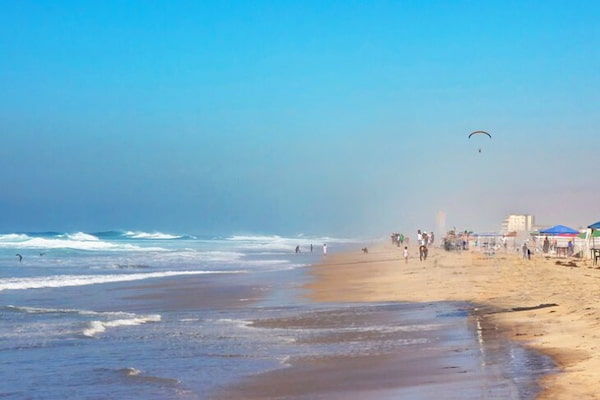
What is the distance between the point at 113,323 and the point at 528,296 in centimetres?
1022

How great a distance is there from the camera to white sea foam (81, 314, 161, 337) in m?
14.6

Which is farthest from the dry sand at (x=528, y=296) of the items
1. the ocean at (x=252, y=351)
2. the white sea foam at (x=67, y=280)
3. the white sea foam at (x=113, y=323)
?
the white sea foam at (x=67, y=280)

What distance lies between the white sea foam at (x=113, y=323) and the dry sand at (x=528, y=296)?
632cm

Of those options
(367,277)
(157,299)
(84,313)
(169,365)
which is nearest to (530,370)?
(169,365)

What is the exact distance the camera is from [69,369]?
10.7m

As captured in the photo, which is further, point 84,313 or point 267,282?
point 267,282

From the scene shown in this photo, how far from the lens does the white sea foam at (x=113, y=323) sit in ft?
48.0

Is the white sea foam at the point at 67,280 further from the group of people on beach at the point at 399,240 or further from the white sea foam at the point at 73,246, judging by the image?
the white sea foam at the point at 73,246

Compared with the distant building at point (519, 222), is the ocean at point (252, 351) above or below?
below

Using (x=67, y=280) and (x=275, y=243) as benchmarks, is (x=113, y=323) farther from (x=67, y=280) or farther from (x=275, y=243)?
(x=275, y=243)

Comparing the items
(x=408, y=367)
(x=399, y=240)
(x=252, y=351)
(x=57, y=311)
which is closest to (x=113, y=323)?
(x=57, y=311)

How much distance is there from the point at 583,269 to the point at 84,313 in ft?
60.9

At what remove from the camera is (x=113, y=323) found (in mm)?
16094

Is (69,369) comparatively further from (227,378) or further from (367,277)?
(367,277)
